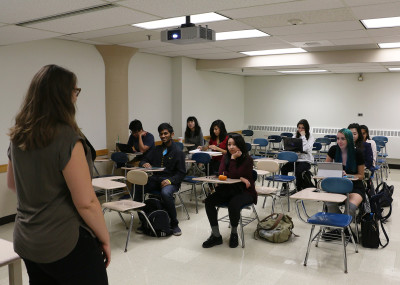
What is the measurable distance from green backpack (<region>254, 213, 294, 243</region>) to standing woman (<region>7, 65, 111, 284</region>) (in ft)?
11.3

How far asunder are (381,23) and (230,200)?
304 centimetres

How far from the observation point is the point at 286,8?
392 cm

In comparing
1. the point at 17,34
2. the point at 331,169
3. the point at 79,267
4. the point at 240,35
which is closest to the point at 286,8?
the point at 240,35

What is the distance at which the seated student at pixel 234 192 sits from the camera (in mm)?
4500

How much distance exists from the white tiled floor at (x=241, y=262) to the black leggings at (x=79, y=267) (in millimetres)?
2240

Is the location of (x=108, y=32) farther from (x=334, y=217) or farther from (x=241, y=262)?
(x=334, y=217)

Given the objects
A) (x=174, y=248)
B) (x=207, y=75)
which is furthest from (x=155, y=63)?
(x=174, y=248)

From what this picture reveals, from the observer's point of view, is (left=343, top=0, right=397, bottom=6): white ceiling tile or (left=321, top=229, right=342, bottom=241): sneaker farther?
(left=321, top=229, right=342, bottom=241): sneaker

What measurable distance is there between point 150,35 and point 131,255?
3321 mm

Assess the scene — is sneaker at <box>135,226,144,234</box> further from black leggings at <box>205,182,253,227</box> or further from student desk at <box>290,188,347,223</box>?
student desk at <box>290,188,347,223</box>

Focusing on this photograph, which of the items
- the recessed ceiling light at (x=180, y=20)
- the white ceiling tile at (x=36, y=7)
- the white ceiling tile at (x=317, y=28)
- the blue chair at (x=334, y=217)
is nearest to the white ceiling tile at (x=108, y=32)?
the recessed ceiling light at (x=180, y=20)

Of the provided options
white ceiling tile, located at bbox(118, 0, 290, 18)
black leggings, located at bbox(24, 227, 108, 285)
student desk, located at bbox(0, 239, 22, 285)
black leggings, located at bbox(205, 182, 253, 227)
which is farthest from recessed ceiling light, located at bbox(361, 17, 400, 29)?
student desk, located at bbox(0, 239, 22, 285)

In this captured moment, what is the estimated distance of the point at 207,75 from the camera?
9.85 meters

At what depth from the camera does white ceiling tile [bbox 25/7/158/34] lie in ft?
12.2
